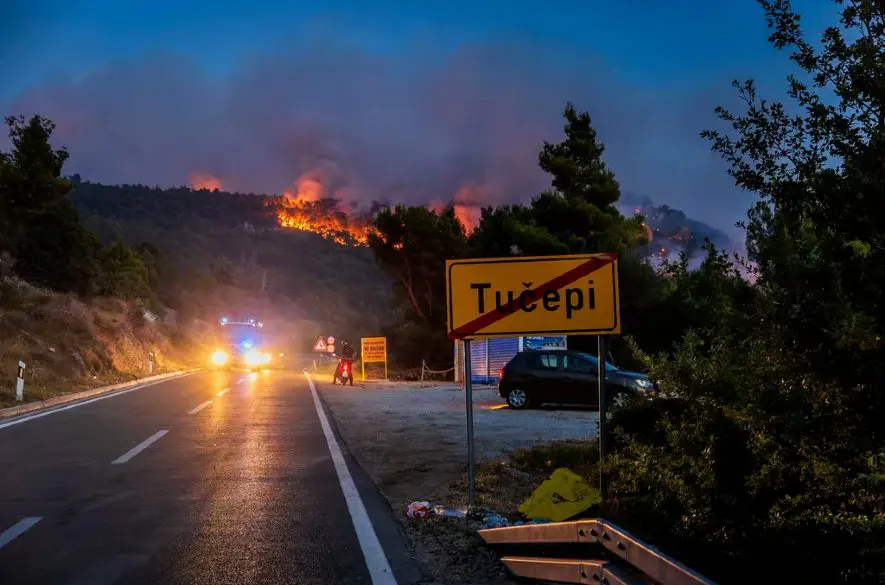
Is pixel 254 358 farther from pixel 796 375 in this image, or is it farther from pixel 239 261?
pixel 239 261

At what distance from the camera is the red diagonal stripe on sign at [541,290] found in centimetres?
643

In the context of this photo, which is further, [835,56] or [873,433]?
[835,56]

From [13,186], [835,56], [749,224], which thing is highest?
[13,186]

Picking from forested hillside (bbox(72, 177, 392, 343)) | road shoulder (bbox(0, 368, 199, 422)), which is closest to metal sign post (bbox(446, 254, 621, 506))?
road shoulder (bbox(0, 368, 199, 422))

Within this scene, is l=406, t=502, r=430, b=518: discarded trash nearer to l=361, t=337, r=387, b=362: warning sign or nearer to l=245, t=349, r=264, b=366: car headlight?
l=361, t=337, r=387, b=362: warning sign

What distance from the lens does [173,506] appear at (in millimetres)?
6625

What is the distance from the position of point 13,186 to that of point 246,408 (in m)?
22.1

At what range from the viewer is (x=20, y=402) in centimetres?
1596

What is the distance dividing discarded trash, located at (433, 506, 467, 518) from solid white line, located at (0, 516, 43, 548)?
3513mm

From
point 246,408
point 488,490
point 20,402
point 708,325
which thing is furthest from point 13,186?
point 708,325

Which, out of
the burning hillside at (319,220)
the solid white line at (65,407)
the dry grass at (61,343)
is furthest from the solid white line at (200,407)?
the burning hillside at (319,220)

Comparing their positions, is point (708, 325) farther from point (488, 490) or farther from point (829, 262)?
point (488, 490)

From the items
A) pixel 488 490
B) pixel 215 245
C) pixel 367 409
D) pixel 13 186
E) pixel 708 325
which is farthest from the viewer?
pixel 215 245

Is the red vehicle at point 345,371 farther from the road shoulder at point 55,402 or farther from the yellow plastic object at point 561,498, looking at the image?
the yellow plastic object at point 561,498
